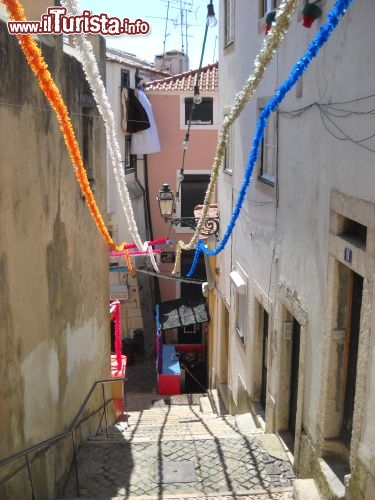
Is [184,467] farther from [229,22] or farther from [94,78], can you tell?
[229,22]

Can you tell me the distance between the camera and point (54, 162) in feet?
25.9

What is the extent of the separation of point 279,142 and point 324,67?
6.96 feet

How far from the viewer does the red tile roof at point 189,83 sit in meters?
23.2

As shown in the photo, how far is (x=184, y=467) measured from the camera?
25.8ft

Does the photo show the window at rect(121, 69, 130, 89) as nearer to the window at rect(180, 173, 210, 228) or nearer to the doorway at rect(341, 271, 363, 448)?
the window at rect(180, 173, 210, 228)

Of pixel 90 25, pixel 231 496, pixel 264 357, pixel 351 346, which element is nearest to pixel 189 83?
pixel 264 357

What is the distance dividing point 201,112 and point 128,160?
3676mm

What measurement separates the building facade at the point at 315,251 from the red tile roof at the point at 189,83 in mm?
11924

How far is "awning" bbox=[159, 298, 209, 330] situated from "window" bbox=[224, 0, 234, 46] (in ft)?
31.2

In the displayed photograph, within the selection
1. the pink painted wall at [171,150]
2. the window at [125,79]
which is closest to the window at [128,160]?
the pink painted wall at [171,150]

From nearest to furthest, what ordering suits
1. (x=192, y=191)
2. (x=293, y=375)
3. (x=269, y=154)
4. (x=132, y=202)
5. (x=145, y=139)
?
(x=293, y=375), (x=269, y=154), (x=132, y=202), (x=145, y=139), (x=192, y=191)

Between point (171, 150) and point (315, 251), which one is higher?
point (171, 150)

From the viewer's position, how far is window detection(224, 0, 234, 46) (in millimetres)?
12148

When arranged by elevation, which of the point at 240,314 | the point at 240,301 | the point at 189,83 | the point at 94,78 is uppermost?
the point at 189,83
